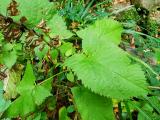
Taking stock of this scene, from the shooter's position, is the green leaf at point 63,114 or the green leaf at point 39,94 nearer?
the green leaf at point 39,94

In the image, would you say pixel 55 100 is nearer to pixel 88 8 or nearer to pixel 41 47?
pixel 41 47

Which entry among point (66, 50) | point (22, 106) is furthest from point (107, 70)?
point (22, 106)

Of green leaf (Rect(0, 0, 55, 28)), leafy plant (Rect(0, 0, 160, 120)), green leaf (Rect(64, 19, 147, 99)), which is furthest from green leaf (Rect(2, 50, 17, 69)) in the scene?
green leaf (Rect(64, 19, 147, 99))

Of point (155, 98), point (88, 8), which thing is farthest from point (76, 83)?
point (88, 8)

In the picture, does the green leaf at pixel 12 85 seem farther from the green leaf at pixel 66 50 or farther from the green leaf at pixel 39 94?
the green leaf at pixel 66 50

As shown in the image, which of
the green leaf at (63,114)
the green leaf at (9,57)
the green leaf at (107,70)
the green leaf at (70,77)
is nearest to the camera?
the green leaf at (107,70)

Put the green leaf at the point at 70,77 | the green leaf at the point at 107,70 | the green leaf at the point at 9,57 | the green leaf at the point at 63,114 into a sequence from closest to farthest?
the green leaf at the point at 107,70 → the green leaf at the point at 9,57 → the green leaf at the point at 70,77 → the green leaf at the point at 63,114

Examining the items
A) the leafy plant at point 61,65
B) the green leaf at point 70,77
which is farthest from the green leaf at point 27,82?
the green leaf at point 70,77
